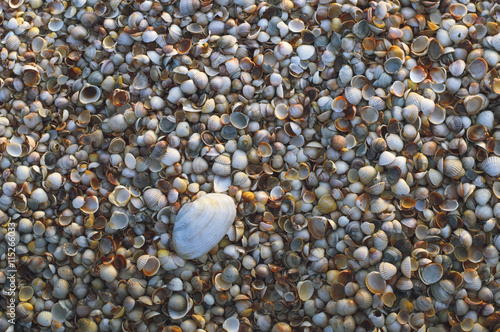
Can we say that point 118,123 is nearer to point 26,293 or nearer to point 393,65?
point 26,293

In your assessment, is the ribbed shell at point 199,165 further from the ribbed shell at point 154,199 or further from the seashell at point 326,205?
the seashell at point 326,205

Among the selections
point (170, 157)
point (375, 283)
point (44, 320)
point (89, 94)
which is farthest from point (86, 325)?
point (375, 283)

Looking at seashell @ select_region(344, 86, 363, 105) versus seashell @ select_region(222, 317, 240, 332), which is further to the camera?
seashell @ select_region(344, 86, 363, 105)

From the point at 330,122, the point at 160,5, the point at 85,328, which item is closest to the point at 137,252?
the point at 85,328

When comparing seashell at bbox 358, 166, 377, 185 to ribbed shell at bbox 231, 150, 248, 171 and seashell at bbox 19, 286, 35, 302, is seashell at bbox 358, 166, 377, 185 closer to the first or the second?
ribbed shell at bbox 231, 150, 248, 171

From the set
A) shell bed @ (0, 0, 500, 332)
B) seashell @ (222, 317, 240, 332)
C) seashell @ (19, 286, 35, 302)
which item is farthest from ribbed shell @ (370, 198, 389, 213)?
seashell @ (19, 286, 35, 302)

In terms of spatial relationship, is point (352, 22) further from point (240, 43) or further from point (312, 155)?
point (312, 155)

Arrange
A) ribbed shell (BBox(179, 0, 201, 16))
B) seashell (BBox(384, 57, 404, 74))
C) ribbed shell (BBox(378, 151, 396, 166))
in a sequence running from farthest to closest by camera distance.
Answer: ribbed shell (BBox(179, 0, 201, 16)) → seashell (BBox(384, 57, 404, 74)) → ribbed shell (BBox(378, 151, 396, 166))
